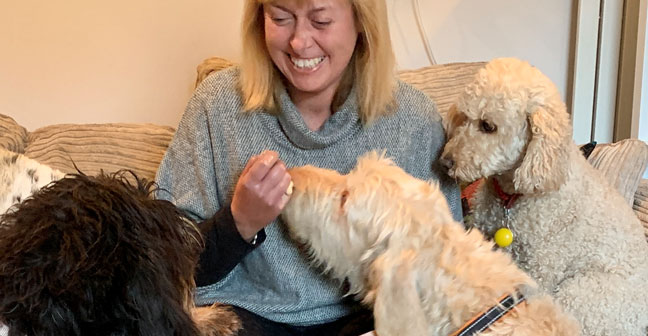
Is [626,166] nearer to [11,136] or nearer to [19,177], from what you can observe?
[19,177]

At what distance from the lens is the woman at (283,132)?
1565 millimetres

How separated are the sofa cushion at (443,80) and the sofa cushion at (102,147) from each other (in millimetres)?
967

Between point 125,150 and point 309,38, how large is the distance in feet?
3.16

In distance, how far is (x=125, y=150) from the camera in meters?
2.19

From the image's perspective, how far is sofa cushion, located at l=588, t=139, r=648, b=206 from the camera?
212 cm

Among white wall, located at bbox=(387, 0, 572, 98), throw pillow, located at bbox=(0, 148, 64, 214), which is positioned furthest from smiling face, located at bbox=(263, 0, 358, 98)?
white wall, located at bbox=(387, 0, 572, 98)

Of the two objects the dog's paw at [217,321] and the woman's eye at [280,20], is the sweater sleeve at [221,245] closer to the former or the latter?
the dog's paw at [217,321]

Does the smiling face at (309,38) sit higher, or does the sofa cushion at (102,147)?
the smiling face at (309,38)

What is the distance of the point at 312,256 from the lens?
1.54 m

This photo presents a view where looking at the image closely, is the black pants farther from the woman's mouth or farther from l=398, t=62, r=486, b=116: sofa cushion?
l=398, t=62, r=486, b=116: sofa cushion

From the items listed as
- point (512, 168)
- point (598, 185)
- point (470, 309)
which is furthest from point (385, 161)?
point (598, 185)

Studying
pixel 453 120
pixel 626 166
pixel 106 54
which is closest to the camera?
pixel 453 120

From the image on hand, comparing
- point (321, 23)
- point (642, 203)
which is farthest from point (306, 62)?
point (642, 203)

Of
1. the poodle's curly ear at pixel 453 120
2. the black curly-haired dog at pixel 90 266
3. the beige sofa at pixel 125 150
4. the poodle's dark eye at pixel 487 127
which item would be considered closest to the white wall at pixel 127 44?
the beige sofa at pixel 125 150
